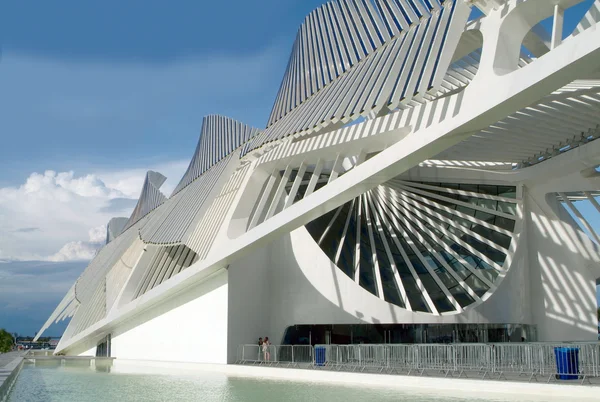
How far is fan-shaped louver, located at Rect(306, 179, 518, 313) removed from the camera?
75.8ft

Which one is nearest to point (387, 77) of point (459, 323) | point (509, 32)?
point (509, 32)

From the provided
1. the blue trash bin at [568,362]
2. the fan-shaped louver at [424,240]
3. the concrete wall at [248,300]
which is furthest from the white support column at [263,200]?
the blue trash bin at [568,362]

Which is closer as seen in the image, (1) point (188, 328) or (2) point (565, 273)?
(1) point (188, 328)

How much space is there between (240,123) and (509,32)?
14.2 meters

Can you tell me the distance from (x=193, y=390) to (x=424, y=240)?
40.9 ft

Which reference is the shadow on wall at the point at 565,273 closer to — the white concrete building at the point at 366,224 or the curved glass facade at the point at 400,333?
the white concrete building at the point at 366,224

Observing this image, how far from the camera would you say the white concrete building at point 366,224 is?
1627 centimetres

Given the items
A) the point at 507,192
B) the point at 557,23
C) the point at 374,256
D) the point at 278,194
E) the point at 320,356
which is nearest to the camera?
the point at 557,23

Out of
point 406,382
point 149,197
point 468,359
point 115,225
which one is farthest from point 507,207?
point 115,225

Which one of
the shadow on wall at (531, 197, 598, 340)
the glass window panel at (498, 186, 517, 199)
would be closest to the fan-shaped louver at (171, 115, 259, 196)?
the glass window panel at (498, 186, 517, 199)

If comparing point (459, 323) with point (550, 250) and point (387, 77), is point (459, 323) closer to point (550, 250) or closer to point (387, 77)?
point (550, 250)

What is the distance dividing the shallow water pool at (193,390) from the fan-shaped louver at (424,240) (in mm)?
7317

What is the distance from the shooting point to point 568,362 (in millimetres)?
12820

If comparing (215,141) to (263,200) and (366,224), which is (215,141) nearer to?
(366,224)
